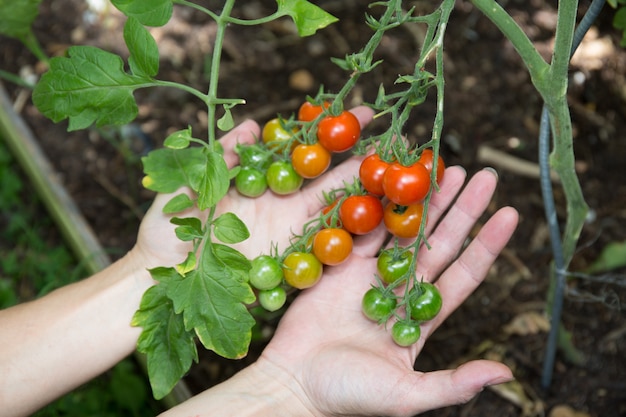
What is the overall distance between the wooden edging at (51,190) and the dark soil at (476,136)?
0.07 m

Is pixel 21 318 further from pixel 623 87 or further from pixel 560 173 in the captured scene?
pixel 623 87

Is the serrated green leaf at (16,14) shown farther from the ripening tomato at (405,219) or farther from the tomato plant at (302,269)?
the ripening tomato at (405,219)

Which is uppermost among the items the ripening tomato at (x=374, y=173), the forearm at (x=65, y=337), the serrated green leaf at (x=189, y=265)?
the ripening tomato at (x=374, y=173)

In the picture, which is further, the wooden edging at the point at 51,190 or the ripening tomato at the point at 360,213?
the wooden edging at the point at 51,190

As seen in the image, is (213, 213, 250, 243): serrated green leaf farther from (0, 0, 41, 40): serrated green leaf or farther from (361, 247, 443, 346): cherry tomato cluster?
(0, 0, 41, 40): serrated green leaf

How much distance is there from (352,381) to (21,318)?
3.30ft

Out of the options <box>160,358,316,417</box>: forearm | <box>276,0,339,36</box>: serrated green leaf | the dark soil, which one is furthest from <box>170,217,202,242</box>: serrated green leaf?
the dark soil

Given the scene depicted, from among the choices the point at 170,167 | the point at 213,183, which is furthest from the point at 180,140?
the point at 170,167

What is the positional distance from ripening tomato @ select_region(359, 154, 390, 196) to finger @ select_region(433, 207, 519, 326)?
0.30 meters

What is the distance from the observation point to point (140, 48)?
1.71 m

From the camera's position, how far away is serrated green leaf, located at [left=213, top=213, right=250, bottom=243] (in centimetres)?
167

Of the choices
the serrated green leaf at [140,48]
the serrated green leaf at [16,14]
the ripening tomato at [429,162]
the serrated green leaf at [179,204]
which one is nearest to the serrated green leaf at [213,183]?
the serrated green leaf at [179,204]

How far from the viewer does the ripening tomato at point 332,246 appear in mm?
1820

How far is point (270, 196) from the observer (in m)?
2.11
